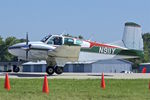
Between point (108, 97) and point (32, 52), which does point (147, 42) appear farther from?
point (108, 97)

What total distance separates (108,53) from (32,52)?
642 centimetres

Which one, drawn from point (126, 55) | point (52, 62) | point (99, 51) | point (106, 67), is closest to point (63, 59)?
point (52, 62)

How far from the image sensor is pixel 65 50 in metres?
31.6

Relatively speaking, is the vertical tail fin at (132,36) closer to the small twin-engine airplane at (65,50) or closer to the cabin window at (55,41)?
the small twin-engine airplane at (65,50)

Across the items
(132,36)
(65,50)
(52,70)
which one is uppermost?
(132,36)

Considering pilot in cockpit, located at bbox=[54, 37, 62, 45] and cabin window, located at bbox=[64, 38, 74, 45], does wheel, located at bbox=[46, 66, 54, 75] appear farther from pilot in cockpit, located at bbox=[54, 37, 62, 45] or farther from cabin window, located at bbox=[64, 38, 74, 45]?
cabin window, located at bbox=[64, 38, 74, 45]

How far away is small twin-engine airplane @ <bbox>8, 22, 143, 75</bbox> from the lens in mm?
31469

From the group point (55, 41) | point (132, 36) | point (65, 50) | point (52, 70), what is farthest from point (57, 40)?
point (132, 36)

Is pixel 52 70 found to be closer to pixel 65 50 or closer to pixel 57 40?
pixel 65 50

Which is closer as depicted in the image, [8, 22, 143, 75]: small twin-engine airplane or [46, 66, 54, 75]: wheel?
[8, 22, 143, 75]: small twin-engine airplane

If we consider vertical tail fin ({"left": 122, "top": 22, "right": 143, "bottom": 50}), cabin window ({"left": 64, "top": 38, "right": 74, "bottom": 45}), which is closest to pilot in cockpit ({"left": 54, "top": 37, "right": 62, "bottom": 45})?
cabin window ({"left": 64, "top": 38, "right": 74, "bottom": 45})

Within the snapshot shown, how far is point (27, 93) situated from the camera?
16.4 metres

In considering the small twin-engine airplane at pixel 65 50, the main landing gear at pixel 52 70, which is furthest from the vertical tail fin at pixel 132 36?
the main landing gear at pixel 52 70

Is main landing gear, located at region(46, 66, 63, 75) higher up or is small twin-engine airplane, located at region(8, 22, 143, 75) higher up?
small twin-engine airplane, located at region(8, 22, 143, 75)
